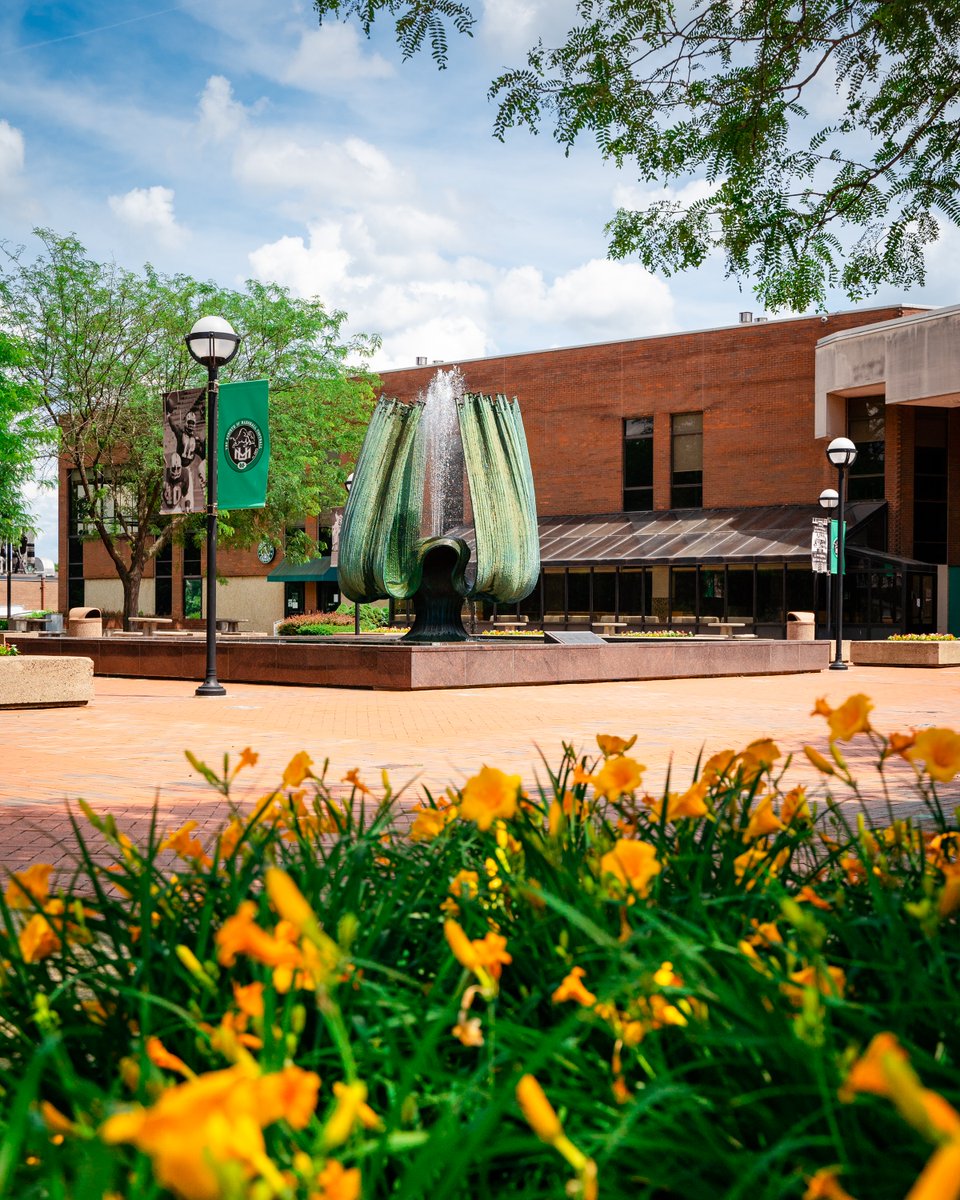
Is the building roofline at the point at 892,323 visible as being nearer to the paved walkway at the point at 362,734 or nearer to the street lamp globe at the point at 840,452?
the street lamp globe at the point at 840,452

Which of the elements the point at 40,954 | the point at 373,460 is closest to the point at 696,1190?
the point at 40,954

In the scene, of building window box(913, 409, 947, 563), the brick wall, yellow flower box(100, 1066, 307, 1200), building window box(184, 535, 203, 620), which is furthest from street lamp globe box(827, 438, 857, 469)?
building window box(184, 535, 203, 620)

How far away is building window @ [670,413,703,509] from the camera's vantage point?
152ft

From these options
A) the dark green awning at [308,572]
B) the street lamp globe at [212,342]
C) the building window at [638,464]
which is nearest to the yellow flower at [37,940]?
the street lamp globe at [212,342]

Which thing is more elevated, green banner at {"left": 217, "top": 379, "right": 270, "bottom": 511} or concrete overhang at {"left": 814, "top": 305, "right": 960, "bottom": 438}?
concrete overhang at {"left": 814, "top": 305, "right": 960, "bottom": 438}

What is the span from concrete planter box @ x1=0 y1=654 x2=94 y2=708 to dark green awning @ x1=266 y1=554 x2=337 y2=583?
39824mm

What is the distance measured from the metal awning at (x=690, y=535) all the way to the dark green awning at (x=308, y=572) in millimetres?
9740

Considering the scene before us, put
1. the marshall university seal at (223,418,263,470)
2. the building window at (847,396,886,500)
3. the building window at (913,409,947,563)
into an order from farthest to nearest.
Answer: the building window at (847,396,886,500), the building window at (913,409,947,563), the marshall university seal at (223,418,263,470)

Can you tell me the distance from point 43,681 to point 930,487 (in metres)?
33.9

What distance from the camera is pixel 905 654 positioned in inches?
1141

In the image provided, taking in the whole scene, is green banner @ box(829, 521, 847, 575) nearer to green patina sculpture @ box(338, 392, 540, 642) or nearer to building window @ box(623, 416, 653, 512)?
green patina sculpture @ box(338, 392, 540, 642)

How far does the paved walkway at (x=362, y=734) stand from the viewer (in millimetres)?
7785

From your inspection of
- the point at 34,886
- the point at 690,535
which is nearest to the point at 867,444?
the point at 690,535

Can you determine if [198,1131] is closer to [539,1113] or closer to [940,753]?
[539,1113]
